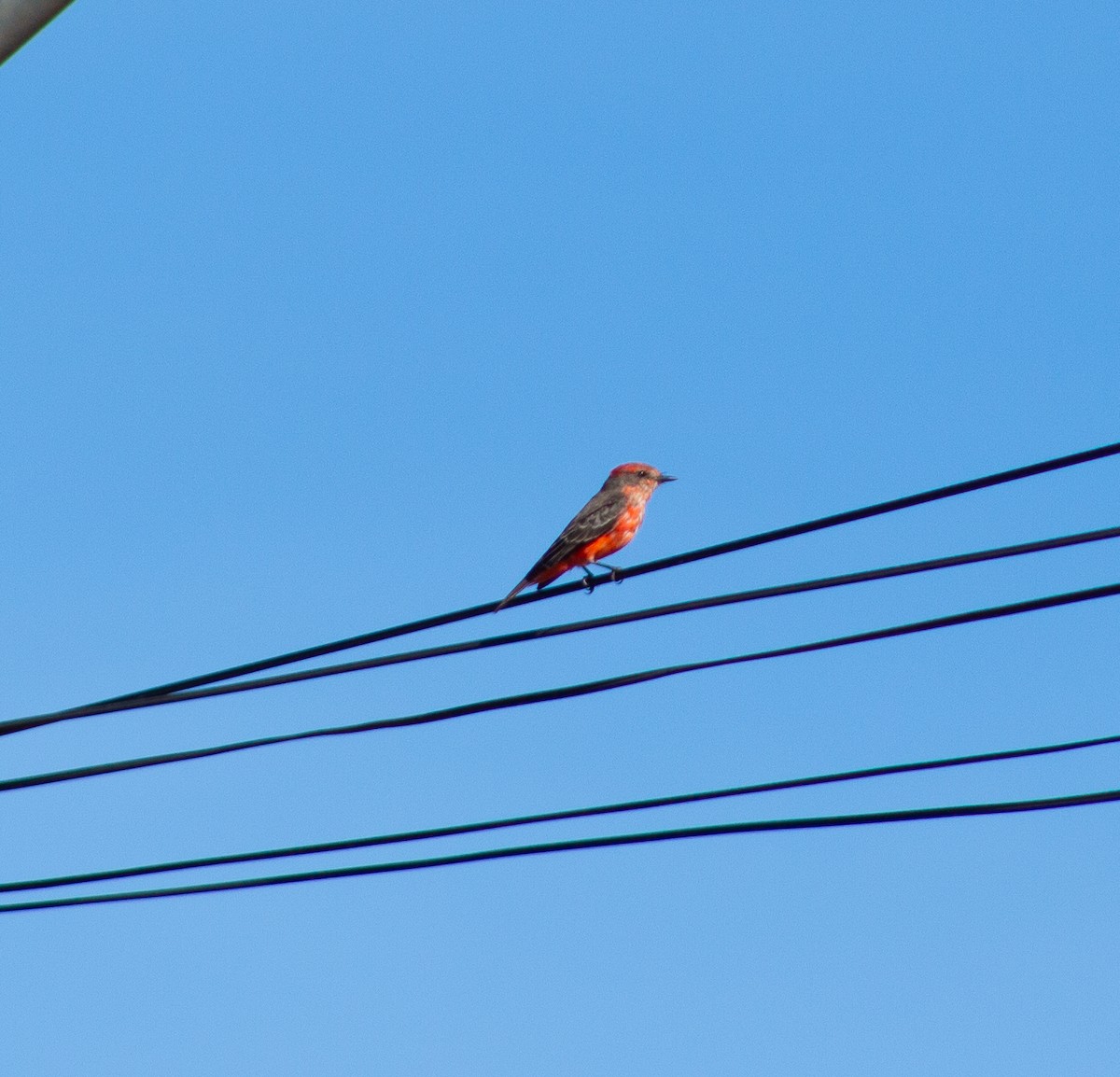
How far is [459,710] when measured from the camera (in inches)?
278

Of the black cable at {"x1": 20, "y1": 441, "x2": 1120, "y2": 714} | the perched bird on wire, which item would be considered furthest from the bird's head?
the black cable at {"x1": 20, "y1": 441, "x2": 1120, "y2": 714}

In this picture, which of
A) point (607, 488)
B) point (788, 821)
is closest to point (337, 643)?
point (788, 821)

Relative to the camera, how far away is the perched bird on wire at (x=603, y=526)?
42.4ft

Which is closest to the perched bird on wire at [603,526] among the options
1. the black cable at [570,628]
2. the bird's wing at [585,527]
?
the bird's wing at [585,527]

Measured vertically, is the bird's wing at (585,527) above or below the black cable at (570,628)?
above

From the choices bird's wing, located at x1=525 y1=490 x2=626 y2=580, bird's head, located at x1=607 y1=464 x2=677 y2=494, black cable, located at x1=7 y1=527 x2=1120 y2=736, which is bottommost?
black cable, located at x1=7 y1=527 x2=1120 y2=736

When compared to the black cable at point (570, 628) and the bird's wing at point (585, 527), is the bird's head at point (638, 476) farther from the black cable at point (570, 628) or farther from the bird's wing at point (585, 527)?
the black cable at point (570, 628)

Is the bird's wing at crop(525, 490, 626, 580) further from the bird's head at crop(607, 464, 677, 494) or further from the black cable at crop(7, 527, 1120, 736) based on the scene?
the black cable at crop(7, 527, 1120, 736)

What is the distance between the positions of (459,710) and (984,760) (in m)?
1.99

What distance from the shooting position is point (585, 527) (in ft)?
43.2

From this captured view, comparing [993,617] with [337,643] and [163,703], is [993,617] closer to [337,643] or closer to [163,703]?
[337,643]

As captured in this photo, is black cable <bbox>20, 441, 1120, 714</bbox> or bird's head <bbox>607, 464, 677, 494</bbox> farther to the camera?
bird's head <bbox>607, 464, 677, 494</bbox>

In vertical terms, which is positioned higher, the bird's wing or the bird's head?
the bird's head

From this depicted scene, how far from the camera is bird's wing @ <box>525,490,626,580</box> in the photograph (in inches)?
508
